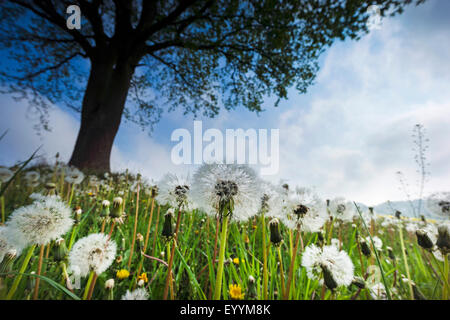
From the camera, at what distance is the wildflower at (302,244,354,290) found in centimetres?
68

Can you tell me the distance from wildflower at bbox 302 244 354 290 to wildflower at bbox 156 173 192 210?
0.60 metres

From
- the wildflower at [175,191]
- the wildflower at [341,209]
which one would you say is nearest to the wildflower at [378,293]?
the wildflower at [341,209]

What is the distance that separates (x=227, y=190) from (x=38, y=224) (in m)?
0.74

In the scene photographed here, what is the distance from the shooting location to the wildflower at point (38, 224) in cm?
68

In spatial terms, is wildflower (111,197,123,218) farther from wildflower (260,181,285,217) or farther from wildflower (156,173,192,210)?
wildflower (260,181,285,217)

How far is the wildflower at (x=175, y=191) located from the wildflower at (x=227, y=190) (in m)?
0.13

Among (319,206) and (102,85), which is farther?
(102,85)

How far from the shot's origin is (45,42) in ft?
23.8

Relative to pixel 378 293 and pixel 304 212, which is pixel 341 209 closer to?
pixel 378 293
